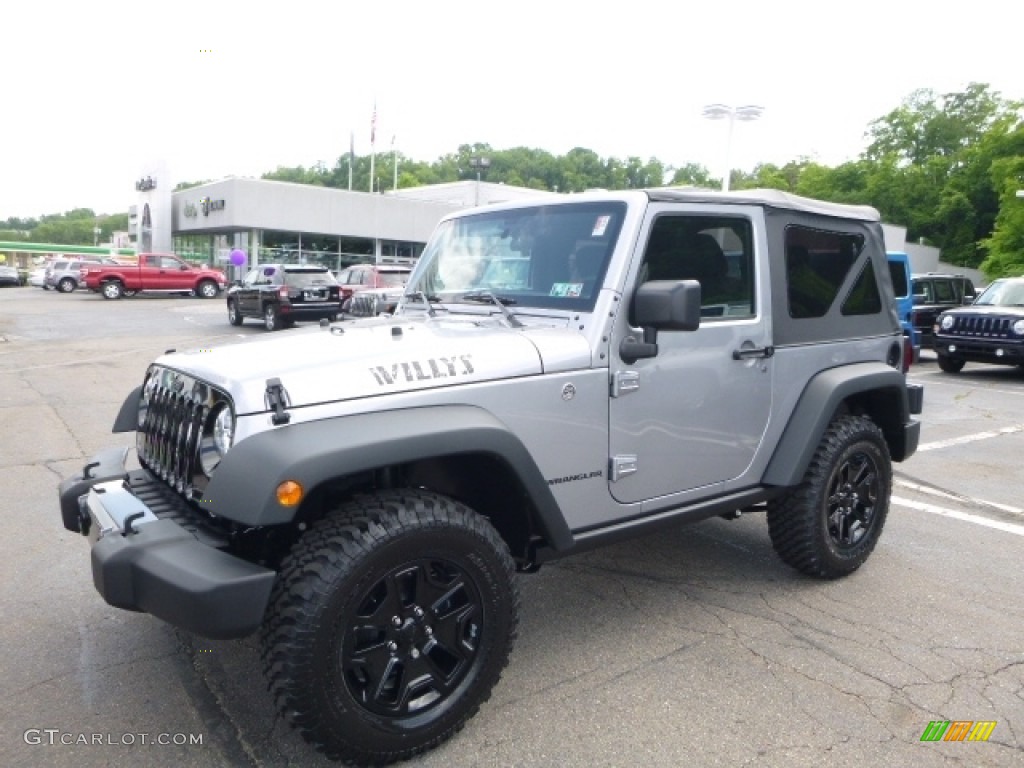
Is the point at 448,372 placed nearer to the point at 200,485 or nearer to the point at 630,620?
the point at 200,485

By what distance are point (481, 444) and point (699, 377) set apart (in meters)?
1.29

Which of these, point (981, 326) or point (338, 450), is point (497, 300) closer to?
point (338, 450)

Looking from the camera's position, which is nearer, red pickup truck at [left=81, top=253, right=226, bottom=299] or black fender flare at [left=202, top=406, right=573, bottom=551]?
black fender flare at [left=202, top=406, right=573, bottom=551]

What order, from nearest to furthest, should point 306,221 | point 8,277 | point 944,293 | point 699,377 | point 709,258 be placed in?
point 699,377 → point 709,258 → point 944,293 → point 306,221 → point 8,277

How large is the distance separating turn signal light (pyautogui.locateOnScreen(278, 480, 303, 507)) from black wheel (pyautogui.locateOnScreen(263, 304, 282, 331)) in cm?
1657

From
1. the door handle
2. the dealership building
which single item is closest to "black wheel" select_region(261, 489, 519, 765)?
the door handle

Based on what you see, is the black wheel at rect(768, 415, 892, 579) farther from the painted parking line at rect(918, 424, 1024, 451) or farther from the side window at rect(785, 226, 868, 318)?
the painted parking line at rect(918, 424, 1024, 451)

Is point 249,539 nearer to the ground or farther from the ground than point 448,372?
nearer to the ground

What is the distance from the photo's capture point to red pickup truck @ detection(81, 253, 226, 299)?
30.5 m

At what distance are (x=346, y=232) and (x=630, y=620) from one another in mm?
39734

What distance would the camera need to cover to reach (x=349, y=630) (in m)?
2.56

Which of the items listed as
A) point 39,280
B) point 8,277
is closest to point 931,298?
point 39,280

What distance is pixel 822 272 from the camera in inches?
169

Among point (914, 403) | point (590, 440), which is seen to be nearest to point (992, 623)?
point (914, 403)
